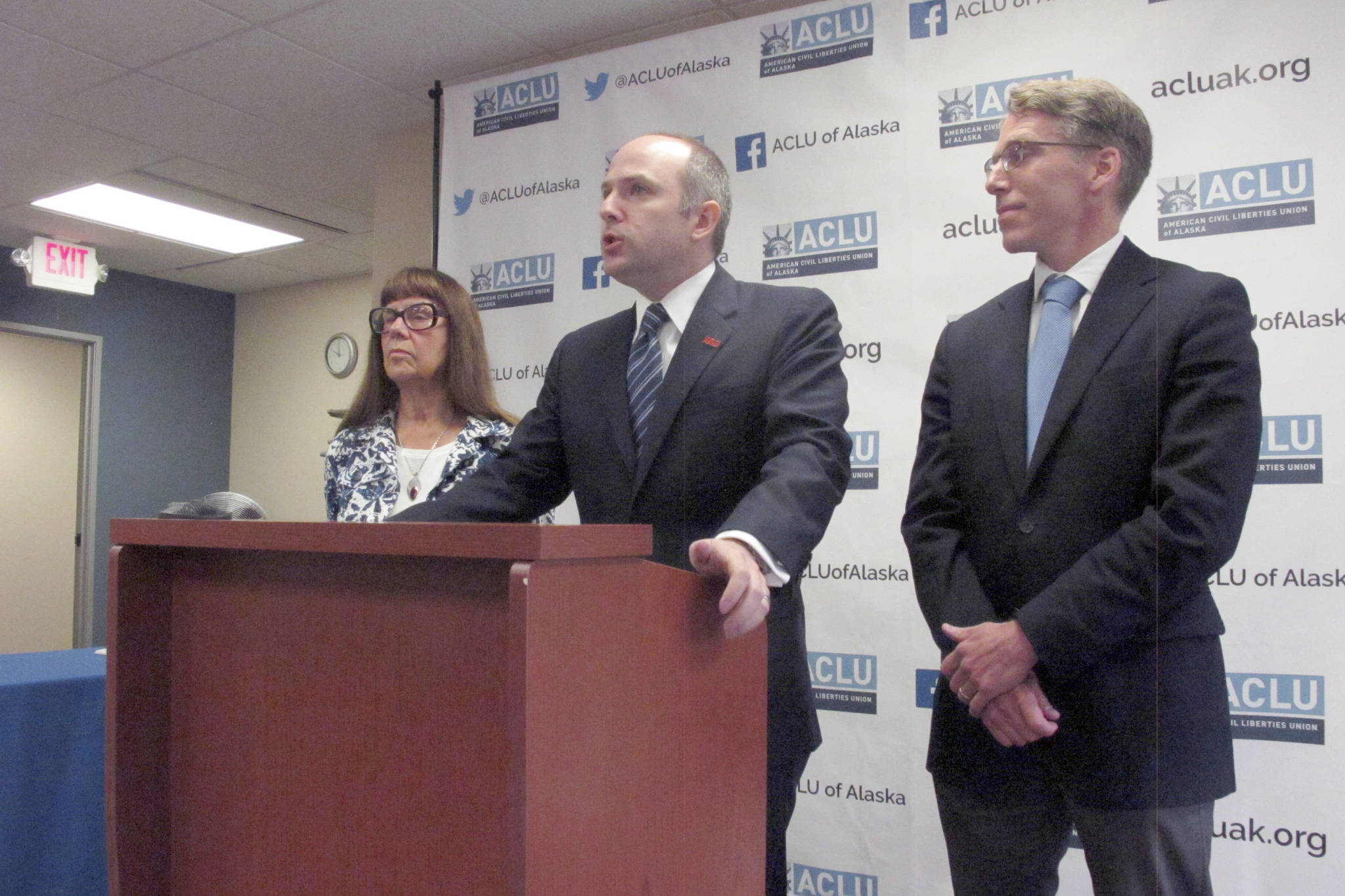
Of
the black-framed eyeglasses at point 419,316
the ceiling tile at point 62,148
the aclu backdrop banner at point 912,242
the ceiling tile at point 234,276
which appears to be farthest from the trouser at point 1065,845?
the ceiling tile at point 62,148

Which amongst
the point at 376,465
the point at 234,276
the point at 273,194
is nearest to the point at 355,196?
the point at 273,194

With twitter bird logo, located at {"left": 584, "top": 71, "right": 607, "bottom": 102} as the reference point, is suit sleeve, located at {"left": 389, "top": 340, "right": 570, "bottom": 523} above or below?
below

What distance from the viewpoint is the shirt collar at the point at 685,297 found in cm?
127

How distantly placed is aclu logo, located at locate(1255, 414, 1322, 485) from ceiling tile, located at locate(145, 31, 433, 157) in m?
2.74

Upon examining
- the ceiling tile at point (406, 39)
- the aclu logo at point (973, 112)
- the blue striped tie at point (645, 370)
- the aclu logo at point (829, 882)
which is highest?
the ceiling tile at point (406, 39)

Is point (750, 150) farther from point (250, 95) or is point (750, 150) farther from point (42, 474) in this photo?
point (42, 474)

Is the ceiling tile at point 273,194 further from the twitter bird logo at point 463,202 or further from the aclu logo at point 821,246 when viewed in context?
the aclu logo at point 821,246

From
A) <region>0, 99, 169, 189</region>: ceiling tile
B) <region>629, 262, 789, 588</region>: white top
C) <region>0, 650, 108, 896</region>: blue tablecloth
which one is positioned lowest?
<region>0, 650, 108, 896</region>: blue tablecloth

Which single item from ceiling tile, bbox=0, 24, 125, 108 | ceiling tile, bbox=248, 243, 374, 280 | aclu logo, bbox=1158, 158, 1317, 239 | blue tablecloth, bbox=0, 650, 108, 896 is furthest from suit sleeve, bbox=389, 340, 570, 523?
ceiling tile, bbox=0, 24, 125, 108

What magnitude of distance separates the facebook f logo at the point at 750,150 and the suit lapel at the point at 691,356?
1520 mm

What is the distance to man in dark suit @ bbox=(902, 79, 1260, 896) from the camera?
1145 mm

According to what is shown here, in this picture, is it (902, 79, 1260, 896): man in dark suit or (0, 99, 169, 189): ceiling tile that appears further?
(0, 99, 169, 189): ceiling tile

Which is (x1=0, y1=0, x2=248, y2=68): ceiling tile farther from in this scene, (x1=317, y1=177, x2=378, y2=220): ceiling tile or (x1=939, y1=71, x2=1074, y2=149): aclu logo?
(x1=939, y1=71, x2=1074, y2=149): aclu logo

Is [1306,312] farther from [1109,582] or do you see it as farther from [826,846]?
[826,846]
